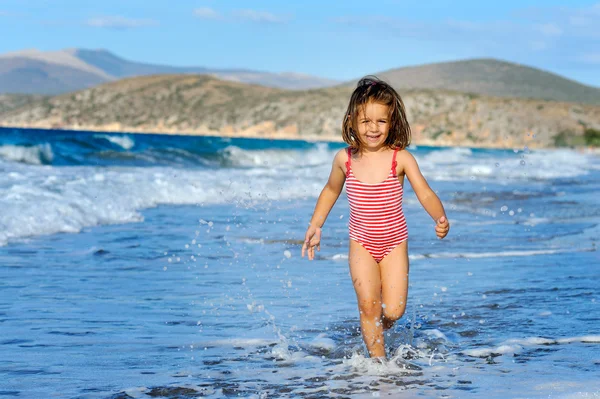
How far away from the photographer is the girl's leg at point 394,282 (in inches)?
178

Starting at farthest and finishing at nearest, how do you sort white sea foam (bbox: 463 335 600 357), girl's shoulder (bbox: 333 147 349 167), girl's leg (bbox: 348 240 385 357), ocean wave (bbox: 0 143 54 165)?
ocean wave (bbox: 0 143 54 165) → girl's shoulder (bbox: 333 147 349 167) → white sea foam (bbox: 463 335 600 357) → girl's leg (bbox: 348 240 385 357)

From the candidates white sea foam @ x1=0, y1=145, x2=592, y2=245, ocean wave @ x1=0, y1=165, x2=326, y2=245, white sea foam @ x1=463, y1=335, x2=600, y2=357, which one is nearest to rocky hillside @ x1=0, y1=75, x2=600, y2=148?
white sea foam @ x1=0, y1=145, x2=592, y2=245

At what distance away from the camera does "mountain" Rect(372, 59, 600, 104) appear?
150m

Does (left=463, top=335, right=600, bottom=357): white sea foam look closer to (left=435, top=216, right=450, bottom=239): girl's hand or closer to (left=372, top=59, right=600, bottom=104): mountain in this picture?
(left=435, top=216, right=450, bottom=239): girl's hand

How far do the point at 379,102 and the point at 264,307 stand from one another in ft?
6.56

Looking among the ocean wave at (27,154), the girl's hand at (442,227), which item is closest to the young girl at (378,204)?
the girl's hand at (442,227)

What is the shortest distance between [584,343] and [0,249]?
5.61m

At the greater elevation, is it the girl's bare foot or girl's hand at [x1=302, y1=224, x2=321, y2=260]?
girl's hand at [x1=302, y1=224, x2=321, y2=260]

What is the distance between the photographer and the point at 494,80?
513 ft

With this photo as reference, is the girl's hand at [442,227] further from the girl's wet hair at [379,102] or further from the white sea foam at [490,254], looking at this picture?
the white sea foam at [490,254]

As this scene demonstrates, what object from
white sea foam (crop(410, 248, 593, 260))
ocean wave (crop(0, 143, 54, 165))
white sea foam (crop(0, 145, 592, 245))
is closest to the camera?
white sea foam (crop(410, 248, 593, 260))

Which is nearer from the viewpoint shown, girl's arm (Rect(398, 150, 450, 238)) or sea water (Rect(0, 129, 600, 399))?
sea water (Rect(0, 129, 600, 399))

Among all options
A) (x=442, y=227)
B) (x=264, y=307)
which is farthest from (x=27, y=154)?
(x=442, y=227)

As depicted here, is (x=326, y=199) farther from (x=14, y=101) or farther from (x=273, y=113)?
(x=14, y=101)
